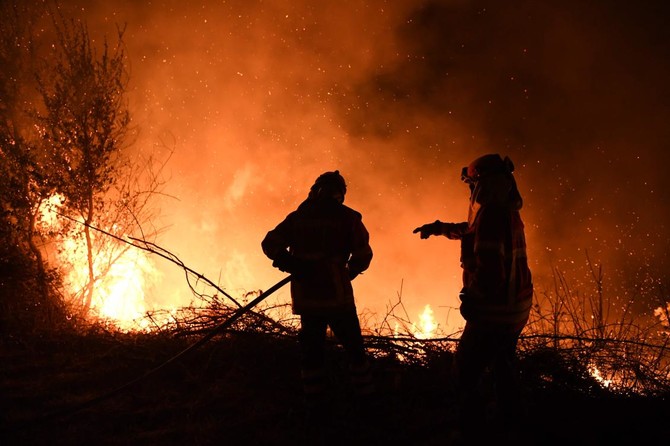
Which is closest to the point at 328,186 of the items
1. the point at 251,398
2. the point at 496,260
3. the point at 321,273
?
the point at 321,273

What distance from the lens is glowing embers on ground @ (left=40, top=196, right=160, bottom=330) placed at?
998 cm

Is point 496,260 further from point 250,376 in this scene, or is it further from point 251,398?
point 250,376

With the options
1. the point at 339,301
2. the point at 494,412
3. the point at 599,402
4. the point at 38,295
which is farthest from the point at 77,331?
the point at 599,402

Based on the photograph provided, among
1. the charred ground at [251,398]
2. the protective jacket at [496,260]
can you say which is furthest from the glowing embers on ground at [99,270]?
the protective jacket at [496,260]

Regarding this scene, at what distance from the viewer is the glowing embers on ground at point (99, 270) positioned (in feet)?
32.7

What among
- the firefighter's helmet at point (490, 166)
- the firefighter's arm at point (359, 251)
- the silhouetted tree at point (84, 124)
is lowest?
the firefighter's arm at point (359, 251)

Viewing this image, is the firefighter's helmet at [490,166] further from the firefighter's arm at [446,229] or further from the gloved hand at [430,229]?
the gloved hand at [430,229]

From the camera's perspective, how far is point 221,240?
3544 cm

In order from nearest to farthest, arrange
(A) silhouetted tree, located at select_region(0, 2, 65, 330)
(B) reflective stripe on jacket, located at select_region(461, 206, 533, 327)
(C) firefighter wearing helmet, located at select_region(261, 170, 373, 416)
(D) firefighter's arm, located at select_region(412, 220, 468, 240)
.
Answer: (B) reflective stripe on jacket, located at select_region(461, 206, 533, 327), (D) firefighter's arm, located at select_region(412, 220, 468, 240), (C) firefighter wearing helmet, located at select_region(261, 170, 373, 416), (A) silhouetted tree, located at select_region(0, 2, 65, 330)

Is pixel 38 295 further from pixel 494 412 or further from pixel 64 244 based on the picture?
pixel 494 412

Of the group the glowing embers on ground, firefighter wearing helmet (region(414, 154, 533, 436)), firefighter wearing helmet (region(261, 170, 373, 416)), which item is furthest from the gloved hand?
the glowing embers on ground

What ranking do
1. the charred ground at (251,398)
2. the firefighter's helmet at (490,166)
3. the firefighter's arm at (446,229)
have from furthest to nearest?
1. the firefighter's arm at (446,229)
2. the charred ground at (251,398)
3. the firefighter's helmet at (490,166)

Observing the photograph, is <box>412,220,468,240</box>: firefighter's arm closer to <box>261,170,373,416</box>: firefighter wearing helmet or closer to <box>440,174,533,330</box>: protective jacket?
<box>440,174,533,330</box>: protective jacket

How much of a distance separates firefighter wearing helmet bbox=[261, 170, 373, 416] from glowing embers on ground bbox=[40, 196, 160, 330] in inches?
270
